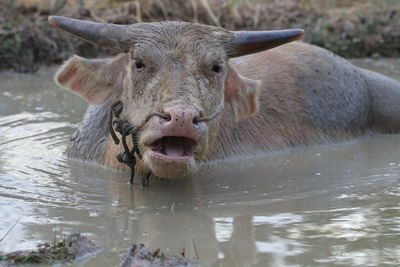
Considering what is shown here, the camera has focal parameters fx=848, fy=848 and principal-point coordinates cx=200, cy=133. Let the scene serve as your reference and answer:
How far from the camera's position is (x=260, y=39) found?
627 centimetres

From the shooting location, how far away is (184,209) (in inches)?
220

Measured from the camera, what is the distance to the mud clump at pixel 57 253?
423cm

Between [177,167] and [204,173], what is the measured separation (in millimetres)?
1356

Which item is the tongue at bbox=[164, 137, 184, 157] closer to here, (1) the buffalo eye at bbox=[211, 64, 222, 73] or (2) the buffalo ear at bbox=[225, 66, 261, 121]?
(1) the buffalo eye at bbox=[211, 64, 222, 73]

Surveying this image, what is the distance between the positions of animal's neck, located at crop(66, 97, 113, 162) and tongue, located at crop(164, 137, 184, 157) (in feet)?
5.24

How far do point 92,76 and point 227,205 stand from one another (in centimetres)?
168

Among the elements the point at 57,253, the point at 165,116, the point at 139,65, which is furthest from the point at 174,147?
the point at 57,253

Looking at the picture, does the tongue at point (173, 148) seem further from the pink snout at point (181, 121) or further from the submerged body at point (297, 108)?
the submerged body at point (297, 108)

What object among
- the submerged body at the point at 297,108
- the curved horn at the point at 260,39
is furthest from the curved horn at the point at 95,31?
the submerged body at the point at 297,108

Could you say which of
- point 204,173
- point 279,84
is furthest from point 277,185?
point 279,84

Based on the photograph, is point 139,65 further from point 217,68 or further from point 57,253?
point 57,253

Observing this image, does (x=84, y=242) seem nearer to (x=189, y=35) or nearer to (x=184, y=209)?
(x=184, y=209)

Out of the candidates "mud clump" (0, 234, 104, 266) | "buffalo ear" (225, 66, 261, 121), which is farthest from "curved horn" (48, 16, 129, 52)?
"mud clump" (0, 234, 104, 266)

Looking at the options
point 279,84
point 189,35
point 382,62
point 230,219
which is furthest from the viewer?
point 382,62
